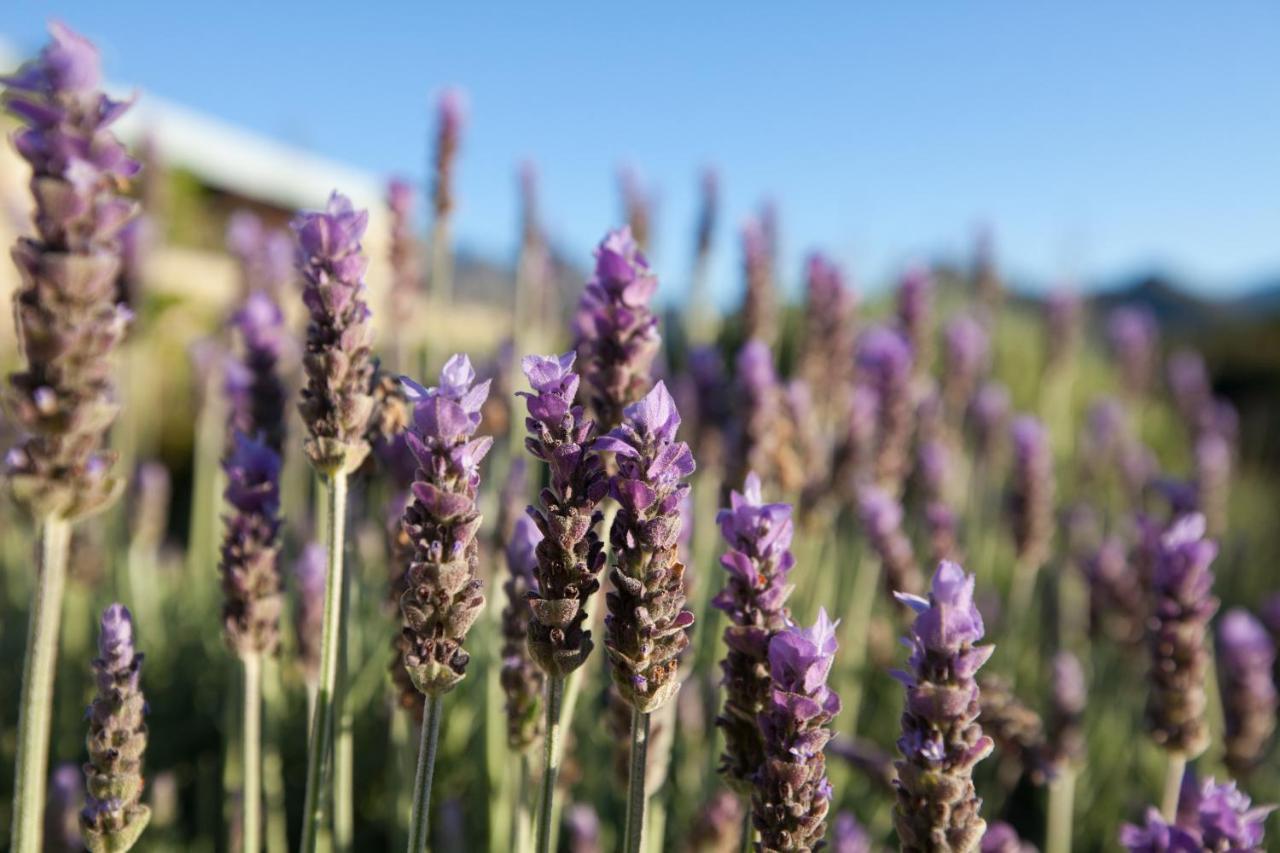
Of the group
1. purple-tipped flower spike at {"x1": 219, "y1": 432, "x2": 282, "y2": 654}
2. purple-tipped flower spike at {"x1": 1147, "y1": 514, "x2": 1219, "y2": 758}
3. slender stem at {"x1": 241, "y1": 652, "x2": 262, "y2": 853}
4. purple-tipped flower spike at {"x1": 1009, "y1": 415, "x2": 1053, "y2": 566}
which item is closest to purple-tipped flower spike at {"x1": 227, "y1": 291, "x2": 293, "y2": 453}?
purple-tipped flower spike at {"x1": 219, "y1": 432, "x2": 282, "y2": 654}

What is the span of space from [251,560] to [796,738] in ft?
3.19

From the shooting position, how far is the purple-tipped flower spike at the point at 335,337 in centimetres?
137

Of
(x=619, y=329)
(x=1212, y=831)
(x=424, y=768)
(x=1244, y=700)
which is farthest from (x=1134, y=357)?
(x=424, y=768)

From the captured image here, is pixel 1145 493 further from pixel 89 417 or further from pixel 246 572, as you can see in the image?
pixel 89 417

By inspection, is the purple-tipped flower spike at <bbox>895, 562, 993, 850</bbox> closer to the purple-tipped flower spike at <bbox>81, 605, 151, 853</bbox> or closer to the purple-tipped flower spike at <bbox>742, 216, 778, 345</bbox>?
the purple-tipped flower spike at <bbox>81, 605, 151, 853</bbox>

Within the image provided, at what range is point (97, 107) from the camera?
4.00ft

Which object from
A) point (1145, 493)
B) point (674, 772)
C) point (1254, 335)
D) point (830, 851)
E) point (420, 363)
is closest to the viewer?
point (830, 851)

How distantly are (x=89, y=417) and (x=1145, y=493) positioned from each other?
18.4 feet

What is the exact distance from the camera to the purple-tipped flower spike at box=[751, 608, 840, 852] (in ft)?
3.92

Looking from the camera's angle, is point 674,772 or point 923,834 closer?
point 923,834

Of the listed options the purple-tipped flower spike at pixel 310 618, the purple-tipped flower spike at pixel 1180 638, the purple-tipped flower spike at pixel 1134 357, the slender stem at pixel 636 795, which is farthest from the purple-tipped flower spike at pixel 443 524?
the purple-tipped flower spike at pixel 1134 357

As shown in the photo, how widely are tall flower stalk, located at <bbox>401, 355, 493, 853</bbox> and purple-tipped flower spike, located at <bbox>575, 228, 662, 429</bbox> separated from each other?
41cm

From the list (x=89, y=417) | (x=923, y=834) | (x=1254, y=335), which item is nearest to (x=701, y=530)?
(x=923, y=834)

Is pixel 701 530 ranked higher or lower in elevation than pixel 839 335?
lower
